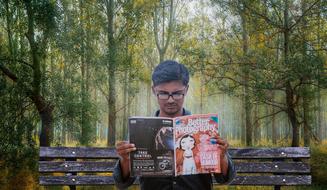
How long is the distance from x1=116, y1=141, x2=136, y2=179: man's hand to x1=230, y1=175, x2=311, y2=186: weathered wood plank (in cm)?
236

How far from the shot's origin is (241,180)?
4293 millimetres

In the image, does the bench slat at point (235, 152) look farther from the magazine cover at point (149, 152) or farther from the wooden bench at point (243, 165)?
the magazine cover at point (149, 152)

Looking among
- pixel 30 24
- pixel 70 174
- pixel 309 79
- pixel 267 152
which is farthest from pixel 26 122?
pixel 309 79

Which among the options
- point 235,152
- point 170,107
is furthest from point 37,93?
point 170,107

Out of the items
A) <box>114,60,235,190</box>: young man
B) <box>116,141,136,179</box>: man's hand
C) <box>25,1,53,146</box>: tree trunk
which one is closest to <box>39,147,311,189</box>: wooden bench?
<box>114,60,235,190</box>: young man

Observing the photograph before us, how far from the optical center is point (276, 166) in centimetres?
421

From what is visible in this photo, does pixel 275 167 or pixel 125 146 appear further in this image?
pixel 275 167

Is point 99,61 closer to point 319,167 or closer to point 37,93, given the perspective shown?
point 37,93

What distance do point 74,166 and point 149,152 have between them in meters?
2.52

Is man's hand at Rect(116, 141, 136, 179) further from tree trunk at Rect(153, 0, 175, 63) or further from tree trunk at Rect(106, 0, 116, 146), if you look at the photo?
tree trunk at Rect(153, 0, 175, 63)

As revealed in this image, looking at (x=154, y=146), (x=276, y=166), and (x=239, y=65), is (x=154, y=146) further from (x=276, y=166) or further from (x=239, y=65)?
(x=239, y=65)

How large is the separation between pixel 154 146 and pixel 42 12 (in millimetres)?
6024

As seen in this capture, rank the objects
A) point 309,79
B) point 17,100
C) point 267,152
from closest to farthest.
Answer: point 267,152, point 17,100, point 309,79

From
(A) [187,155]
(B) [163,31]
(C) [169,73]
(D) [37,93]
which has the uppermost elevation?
(B) [163,31]
